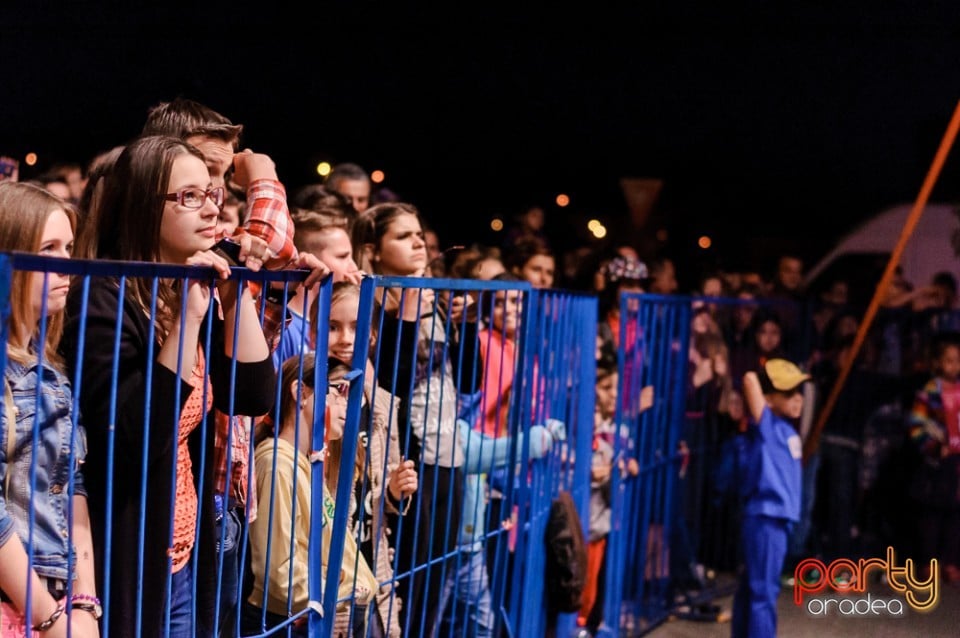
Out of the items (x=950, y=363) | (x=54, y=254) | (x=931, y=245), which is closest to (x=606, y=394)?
(x=950, y=363)

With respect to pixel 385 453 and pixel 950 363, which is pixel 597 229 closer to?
pixel 950 363

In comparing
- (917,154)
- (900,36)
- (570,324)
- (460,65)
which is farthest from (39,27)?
(917,154)

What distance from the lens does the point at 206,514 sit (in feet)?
7.68

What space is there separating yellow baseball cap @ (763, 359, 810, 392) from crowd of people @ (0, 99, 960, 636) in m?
0.31

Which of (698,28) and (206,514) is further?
(698,28)

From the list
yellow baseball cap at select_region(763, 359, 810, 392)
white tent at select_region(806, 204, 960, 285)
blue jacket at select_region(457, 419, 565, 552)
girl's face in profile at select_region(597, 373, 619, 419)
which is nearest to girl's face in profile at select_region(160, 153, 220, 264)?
blue jacket at select_region(457, 419, 565, 552)

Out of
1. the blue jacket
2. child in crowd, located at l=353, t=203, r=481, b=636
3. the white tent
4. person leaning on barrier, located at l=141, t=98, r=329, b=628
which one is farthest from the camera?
the white tent

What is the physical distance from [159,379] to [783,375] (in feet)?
13.3

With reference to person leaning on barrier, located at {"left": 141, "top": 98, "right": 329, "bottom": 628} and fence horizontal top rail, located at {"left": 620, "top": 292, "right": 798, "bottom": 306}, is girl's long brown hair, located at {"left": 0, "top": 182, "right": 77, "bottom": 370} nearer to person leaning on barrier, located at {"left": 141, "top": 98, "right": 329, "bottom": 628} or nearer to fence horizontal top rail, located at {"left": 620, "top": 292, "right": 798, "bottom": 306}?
person leaning on barrier, located at {"left": 141, "top": 98, "right": 329, "bottom": 628}

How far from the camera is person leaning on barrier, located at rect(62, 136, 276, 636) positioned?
6.81ft

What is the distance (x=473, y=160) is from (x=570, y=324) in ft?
25.6

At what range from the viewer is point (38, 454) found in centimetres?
190

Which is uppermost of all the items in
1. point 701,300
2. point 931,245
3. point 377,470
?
point 931,245

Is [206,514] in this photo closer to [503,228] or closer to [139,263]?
[139,263]
